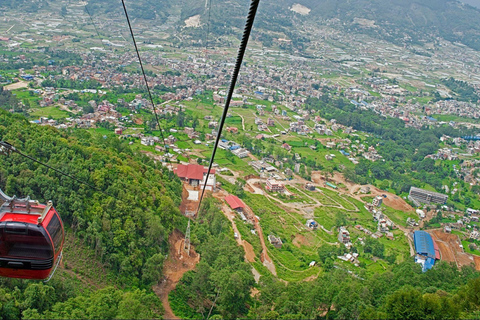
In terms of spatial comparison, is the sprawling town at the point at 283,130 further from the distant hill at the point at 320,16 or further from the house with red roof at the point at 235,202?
the distant hill at the point at 320,16

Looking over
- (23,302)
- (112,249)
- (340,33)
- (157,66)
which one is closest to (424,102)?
(157,66)

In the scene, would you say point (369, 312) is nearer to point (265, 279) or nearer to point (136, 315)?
point (265, 279)

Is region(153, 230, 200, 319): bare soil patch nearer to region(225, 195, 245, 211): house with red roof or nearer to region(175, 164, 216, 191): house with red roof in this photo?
region(225, 195, 245, 211): house with red roof

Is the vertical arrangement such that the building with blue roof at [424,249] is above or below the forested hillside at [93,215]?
below

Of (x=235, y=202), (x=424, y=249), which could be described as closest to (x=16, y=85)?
(x=235, y=202)

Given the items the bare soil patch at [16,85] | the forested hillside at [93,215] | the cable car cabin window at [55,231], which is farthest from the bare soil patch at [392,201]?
the bare soil patch at [16,85]

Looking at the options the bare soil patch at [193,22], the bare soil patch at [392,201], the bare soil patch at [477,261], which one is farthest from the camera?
the bare soil patch at [193,22]

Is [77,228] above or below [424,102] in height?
above
